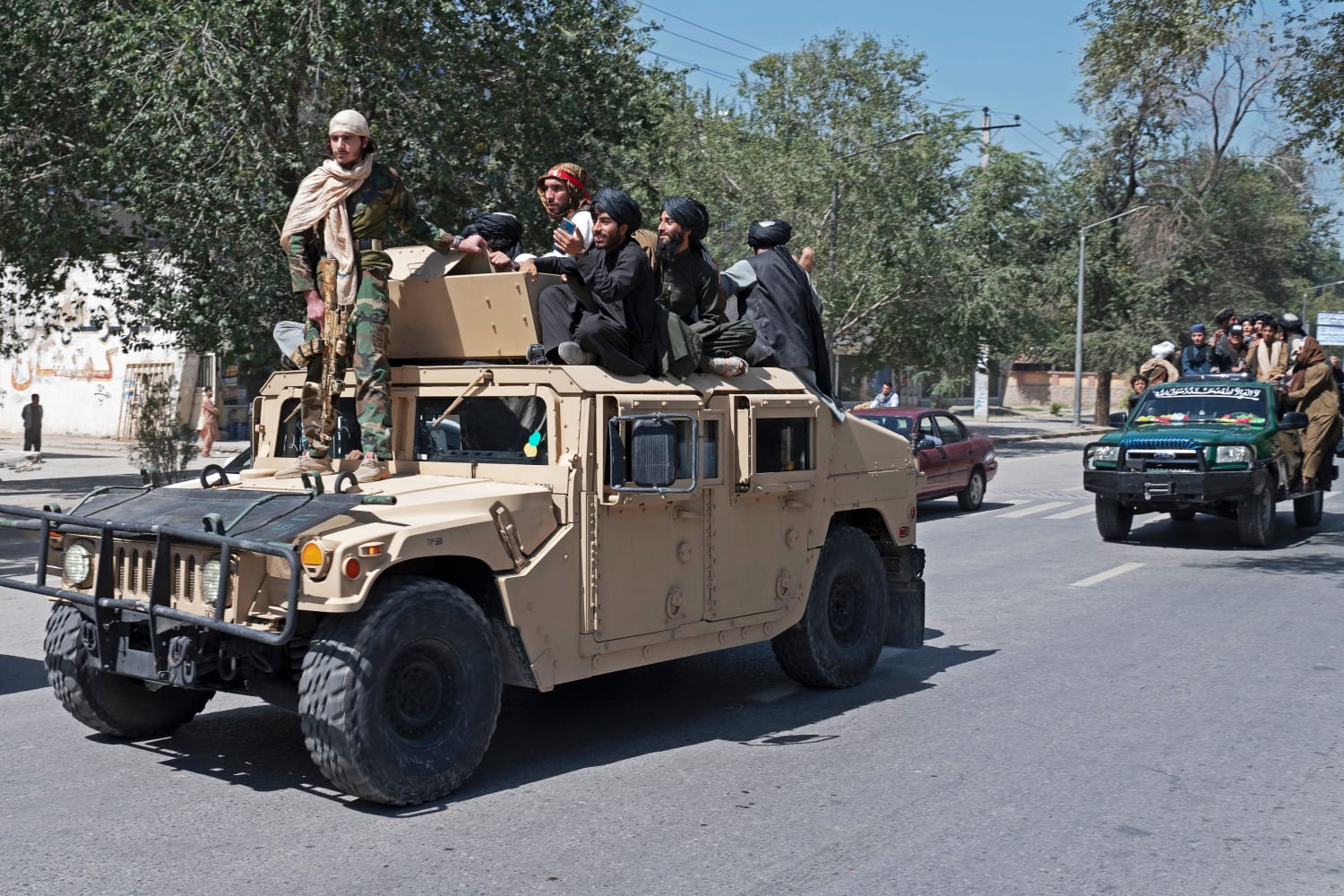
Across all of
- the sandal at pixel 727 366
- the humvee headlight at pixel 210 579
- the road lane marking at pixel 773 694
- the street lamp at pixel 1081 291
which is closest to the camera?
the humvee headlight at pixel 210 579

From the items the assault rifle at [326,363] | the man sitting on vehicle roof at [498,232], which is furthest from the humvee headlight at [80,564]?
the man sitting on vehicle roof at [498,232]

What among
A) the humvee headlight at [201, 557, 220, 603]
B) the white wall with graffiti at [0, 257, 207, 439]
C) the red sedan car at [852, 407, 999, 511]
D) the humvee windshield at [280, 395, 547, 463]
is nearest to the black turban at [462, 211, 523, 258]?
the humvee windshield at [280, 395, 547, 463]

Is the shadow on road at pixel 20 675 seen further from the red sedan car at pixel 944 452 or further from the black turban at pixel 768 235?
the red sedan car at pixel 944 452

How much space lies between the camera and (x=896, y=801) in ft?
19.1

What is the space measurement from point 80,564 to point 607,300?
2.62 m

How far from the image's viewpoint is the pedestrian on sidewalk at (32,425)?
94.3 ft

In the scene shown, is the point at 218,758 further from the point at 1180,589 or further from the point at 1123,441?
the point at 1123,441

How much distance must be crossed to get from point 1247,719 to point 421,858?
15.0 ft

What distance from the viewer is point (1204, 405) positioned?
1549cm

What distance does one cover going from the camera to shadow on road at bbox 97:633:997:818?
241 inches

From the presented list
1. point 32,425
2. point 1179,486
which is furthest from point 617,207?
point 32,425

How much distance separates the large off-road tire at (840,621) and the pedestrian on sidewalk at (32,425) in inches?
984

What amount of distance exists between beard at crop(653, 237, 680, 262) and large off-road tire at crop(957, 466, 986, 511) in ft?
39.8

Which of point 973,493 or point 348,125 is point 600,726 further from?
point 973,493
